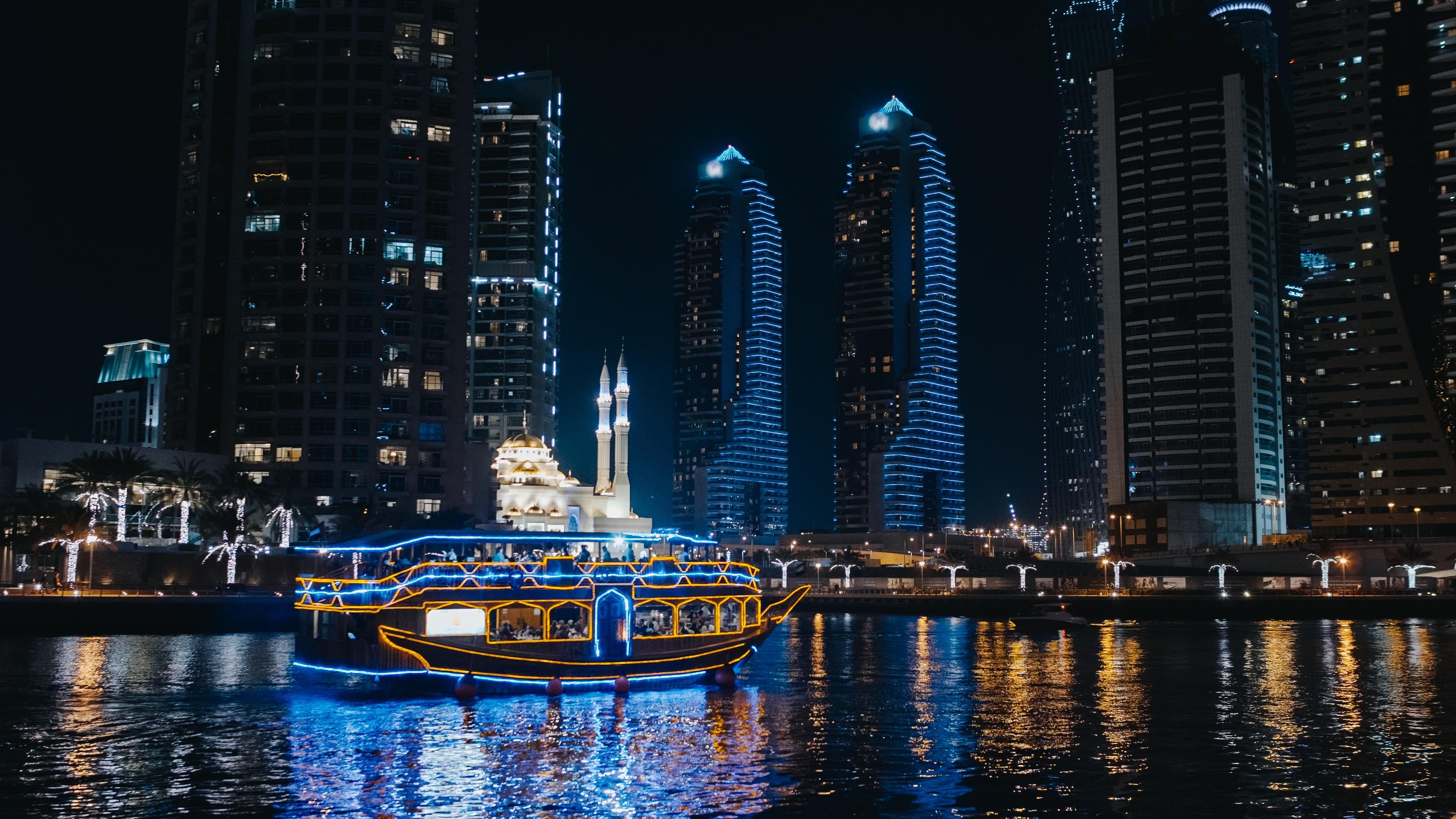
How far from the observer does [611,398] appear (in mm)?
190375

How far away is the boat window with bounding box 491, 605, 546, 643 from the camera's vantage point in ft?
183

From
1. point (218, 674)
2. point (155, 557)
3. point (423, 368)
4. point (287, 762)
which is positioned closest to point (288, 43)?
point (423, 368)

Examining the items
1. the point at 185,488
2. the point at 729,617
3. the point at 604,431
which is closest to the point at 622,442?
the point at 604,431

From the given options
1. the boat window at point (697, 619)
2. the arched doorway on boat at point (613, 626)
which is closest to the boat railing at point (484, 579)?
the arched doorway on boat at point (613, 626)

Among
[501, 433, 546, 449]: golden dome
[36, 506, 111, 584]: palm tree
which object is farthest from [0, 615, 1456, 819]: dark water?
[501, 433, 546, 449]: golden dome

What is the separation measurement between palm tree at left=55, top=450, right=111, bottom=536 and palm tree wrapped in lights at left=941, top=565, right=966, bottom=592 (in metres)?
99.1

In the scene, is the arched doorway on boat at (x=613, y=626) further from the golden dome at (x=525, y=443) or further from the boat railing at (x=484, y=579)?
the golden dome at (x=525, y=443)

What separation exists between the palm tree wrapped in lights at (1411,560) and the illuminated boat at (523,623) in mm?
124585

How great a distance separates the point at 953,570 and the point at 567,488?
174 ft

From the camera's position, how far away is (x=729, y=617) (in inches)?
2454

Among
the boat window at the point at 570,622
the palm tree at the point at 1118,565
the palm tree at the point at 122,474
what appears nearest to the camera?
the boat window at the point at 570,622

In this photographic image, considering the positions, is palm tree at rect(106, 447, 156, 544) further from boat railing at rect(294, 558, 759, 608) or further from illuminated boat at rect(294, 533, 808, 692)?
illuminated boat at rect(294, 533, 808, 692)

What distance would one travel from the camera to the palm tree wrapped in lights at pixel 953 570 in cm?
16838

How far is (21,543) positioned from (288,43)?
6850 centimetres
